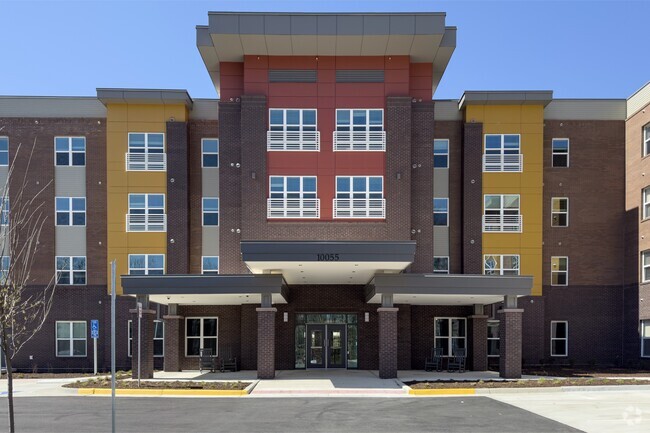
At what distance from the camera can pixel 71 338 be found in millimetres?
32719

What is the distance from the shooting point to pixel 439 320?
1275 inches

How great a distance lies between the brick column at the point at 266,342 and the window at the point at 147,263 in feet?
26.6

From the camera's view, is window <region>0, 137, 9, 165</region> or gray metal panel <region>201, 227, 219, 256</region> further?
window <region>0, 137, 9, 165</region>

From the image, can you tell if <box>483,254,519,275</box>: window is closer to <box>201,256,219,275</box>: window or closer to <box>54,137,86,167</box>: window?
<box>201,256,219,275</box>: window

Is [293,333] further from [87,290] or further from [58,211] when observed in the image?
[58,211]

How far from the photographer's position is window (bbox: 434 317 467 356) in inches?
1268

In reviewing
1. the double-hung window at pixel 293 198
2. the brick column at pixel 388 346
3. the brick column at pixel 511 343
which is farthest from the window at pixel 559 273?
the double-hung window at pixel 293 198

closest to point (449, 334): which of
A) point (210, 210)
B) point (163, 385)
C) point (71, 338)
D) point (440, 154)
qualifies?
point (440, 154)

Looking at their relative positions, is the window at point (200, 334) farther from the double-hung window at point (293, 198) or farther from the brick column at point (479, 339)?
the brick column at point (479, 339)

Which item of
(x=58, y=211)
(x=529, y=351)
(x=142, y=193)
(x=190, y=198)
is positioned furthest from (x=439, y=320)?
(x=58, y=211)

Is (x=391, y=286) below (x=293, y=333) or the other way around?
the other way around

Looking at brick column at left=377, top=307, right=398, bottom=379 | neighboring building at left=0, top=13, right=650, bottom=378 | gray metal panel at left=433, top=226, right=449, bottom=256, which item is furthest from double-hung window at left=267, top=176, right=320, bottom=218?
gray metal panel at left=433, top=226, right=449, bottom=256

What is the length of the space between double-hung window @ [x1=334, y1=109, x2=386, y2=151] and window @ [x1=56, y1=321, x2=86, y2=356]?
15.3 meters

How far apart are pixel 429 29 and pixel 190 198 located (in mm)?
13669
